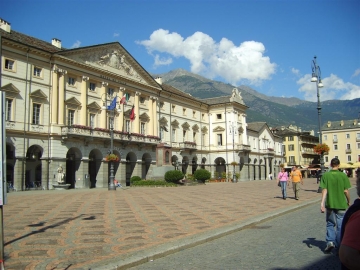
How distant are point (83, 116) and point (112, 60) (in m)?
9.23

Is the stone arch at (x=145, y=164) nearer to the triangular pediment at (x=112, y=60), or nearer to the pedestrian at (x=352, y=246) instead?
the triangular pediment at (x=112, y=60)

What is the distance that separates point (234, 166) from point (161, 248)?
57406 mm

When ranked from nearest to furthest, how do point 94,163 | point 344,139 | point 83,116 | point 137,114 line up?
point 83,116
point 94,163
point 137,114
point 344,139

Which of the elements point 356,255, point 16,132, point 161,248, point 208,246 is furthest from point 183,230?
point 16,132

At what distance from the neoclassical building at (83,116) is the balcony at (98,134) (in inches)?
4.4

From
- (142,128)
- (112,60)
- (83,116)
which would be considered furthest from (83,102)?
(142,128)

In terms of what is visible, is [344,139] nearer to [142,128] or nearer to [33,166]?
[142,128]

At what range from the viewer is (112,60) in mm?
46719

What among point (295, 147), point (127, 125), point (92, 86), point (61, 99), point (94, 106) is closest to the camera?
point (61, 99)

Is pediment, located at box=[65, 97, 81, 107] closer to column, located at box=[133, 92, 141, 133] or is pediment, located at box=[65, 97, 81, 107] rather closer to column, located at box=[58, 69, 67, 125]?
column, located at box=[58, 69, 67, 125]

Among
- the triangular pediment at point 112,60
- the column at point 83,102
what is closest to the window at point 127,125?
the triangular pediment at point 112,60

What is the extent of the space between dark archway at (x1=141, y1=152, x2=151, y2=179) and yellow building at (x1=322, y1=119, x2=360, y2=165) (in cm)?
6146

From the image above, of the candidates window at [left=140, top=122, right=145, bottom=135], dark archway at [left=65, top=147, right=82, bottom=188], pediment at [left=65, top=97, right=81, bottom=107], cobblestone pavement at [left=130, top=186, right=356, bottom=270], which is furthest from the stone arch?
cobblestone pavement at [left=130, top=186, right=356, bottom=270]

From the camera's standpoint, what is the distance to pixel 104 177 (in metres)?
43.1
